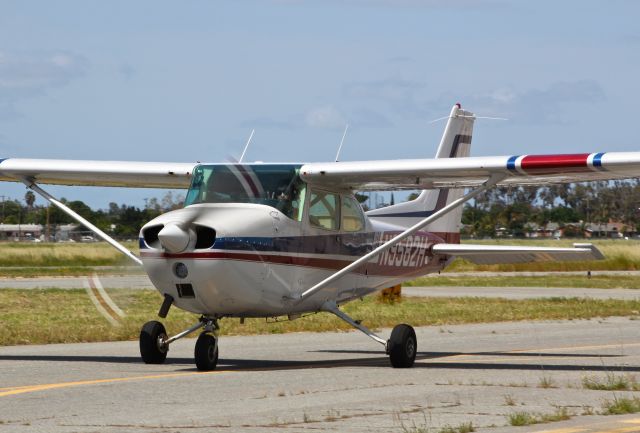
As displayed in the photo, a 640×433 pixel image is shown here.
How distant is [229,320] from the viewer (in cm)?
2417

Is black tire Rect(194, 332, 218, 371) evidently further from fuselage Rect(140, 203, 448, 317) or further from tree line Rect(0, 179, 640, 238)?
tree line Rect(0, 179, 640, 238)

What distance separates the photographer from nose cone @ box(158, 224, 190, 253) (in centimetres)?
1338

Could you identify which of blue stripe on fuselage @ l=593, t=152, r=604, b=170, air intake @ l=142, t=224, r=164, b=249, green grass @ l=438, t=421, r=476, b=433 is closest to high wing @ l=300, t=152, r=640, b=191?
blue stripe on fuselage @ l=593, t=152, r=604, b=170

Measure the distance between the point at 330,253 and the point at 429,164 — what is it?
1.82 metres

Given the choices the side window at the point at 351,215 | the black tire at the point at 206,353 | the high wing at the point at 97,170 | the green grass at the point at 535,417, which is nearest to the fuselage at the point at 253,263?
the side window at the point at 351,215

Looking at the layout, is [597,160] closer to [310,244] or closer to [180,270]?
[310,244]

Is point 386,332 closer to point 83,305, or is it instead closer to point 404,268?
point 404,268

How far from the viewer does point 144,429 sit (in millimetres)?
9516

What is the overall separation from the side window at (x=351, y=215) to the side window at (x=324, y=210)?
193 millimetres

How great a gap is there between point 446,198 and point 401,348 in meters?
6.23

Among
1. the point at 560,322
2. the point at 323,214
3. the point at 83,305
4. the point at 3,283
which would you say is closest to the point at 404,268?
the point at 323,214

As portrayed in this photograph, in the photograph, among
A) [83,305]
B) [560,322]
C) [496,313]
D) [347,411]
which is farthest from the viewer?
[83,305]

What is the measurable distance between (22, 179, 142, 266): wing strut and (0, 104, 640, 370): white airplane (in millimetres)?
23

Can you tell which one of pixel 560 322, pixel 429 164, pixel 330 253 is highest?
pixel 429 164
